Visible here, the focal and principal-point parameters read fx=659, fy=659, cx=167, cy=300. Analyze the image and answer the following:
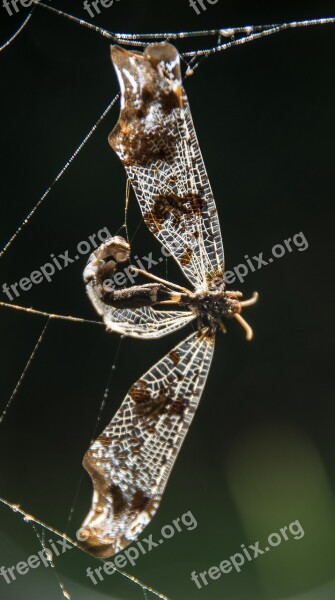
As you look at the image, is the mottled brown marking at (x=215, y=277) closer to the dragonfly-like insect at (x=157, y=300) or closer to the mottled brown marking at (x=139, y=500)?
the dragonfly-like insect at (x=157, y=300)

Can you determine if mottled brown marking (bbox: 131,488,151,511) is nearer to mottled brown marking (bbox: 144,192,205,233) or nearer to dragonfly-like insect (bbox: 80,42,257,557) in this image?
dragonfly-like insect (bbox: 80,42,257,557)

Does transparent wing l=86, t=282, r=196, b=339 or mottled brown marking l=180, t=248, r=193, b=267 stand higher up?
mottled brown marking l=180, t=248, r=193, b=267
